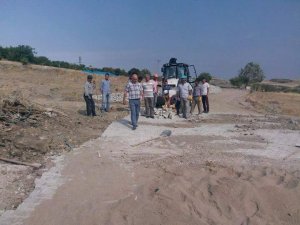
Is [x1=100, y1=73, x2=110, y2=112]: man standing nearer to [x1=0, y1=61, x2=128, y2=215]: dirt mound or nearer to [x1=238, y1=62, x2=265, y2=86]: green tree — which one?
[x1=0, y1=61, x2=128, y2=215]: dirt mound

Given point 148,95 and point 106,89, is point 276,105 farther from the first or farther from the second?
point 148,95

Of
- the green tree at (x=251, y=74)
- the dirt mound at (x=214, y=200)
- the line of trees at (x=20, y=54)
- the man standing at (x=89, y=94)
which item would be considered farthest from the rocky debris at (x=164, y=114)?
the green tree at (x=251, y=74)

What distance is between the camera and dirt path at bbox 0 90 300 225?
215 inches

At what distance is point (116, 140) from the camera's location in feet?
34.6

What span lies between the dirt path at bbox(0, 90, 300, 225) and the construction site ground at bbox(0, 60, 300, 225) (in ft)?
0.05

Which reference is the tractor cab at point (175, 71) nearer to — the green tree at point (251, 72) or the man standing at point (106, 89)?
the man standing at point (106, 89)

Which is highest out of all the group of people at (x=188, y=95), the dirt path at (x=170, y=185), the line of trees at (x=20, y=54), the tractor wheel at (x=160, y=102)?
the line of trees at (x=20, y=54)

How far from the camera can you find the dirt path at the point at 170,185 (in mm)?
5449

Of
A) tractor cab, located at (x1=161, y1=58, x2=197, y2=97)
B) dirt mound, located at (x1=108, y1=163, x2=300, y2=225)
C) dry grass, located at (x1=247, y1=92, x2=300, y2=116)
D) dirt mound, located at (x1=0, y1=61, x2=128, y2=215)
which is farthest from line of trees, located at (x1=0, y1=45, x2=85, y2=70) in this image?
dirt mound, located at (x1=108, y1=163, x2=300, y2=225)

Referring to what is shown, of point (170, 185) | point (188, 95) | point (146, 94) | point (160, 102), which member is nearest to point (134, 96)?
point (146, 94)

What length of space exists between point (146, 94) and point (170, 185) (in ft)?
25.6

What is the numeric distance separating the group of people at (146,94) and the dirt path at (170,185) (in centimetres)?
210

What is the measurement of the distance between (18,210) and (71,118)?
7918 millimetres

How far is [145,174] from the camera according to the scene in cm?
734
